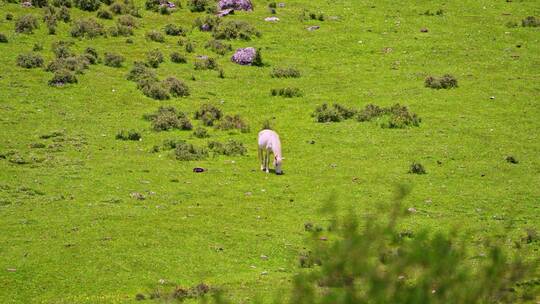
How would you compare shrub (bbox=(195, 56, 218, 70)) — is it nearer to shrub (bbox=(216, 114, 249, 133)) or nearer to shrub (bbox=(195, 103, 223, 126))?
shrub (bbox=(195, 103, 223, 126))

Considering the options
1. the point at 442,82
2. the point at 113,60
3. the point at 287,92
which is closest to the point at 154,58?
the point at 113,60

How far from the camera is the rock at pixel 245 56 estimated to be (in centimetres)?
4803

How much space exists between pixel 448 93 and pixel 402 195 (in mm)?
15702

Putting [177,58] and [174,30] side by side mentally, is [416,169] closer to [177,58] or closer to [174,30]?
[177,58]

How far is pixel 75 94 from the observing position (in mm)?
40656

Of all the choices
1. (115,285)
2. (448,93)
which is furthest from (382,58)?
(115,285)

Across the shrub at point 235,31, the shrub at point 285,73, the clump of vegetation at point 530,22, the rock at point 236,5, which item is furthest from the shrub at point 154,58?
the clump of vegetation at point 530,22

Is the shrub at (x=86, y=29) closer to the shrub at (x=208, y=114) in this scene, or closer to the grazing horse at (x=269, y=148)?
the shrub at (x=208, y=114)

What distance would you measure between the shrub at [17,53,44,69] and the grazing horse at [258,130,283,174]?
17.4 metres

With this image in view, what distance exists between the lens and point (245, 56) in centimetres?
4825

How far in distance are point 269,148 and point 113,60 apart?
17.2 m

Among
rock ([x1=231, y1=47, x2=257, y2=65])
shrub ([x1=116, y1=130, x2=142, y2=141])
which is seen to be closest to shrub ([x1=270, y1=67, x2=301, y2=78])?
rock ([x1=231, y1=47, x2=257, y2=65])

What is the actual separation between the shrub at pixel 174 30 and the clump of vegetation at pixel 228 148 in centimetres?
1960

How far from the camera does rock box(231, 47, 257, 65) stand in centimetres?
4803
